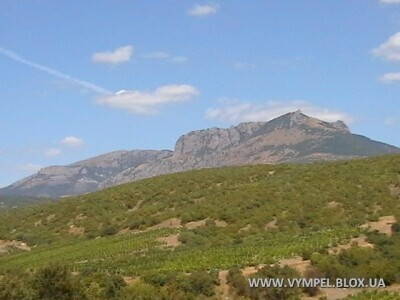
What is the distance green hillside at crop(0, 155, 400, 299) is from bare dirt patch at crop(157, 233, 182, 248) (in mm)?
127

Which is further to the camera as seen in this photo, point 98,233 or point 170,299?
point 98,233

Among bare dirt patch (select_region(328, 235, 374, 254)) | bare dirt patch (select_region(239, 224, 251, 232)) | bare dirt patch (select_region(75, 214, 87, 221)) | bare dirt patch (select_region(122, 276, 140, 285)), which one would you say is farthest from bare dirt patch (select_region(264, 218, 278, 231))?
bare dirt patch (select_region(75, 214, 87, 221))

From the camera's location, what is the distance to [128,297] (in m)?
22.3

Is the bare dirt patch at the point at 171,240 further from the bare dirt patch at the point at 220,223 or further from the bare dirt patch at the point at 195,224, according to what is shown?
the bare dirt patch at the point at 220,223

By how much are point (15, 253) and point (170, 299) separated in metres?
29.9

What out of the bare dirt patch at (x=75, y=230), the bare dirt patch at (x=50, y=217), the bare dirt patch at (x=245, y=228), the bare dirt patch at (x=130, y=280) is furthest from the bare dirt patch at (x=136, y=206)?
the bare dirt patch at (x=130, y=280)

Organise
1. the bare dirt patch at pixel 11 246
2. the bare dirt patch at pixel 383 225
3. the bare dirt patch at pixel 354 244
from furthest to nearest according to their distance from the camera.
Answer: the bare dirt patch at pixel 11 246, the bare dirt patch at pixel 383 225, the bare dirt patch at pixel 354 244

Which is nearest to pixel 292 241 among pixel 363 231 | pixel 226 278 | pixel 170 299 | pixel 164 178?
pixel 363 231

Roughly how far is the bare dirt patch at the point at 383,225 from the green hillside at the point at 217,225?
541 millimetres

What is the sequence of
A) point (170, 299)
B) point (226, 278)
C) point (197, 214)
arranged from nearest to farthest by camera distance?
point (170, 299) < point (226, 278) < point (197, 214)

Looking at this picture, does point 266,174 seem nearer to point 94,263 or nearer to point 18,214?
point 18,214

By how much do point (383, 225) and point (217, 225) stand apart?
13.2 m

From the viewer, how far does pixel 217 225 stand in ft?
146

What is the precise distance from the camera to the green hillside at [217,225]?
2914 centimetres
